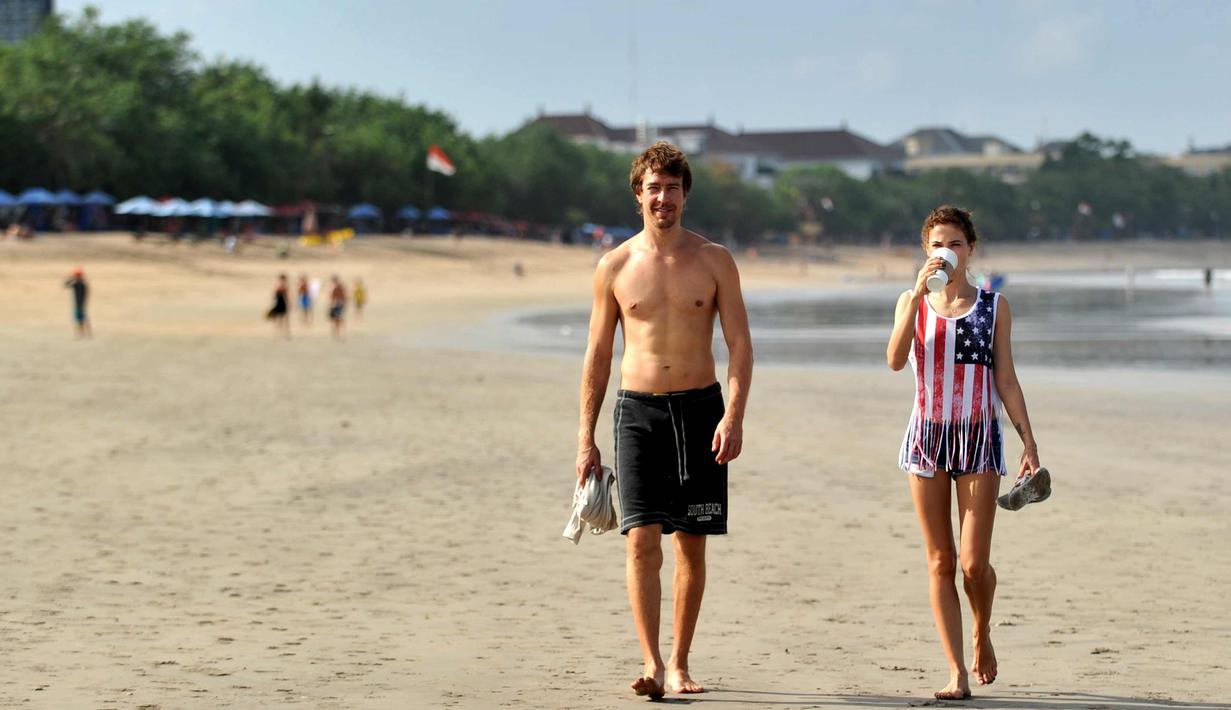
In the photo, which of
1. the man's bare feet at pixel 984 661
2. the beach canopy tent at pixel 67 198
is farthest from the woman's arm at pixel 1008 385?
the beach canopy tent at pixel 67 198

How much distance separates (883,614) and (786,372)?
17.2 meters

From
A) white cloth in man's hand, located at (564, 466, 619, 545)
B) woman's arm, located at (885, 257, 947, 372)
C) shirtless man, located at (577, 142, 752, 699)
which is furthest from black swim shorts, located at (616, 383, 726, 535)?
woman's arm, located at (885, 257, 947, 372)

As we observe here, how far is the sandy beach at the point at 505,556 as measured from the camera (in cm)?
602

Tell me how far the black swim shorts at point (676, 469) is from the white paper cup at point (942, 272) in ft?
2.77

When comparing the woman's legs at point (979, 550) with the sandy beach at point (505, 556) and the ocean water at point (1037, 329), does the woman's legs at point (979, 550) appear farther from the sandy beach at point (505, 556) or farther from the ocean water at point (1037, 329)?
the ocean water at point (1037, 329)

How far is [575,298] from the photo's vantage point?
60.9 m

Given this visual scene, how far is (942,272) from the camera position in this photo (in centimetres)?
534

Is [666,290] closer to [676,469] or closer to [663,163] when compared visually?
[663,163]

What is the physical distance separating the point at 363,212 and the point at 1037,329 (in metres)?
57.3

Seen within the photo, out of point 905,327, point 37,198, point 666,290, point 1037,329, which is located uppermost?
point 37,198

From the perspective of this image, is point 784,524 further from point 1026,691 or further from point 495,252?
point 495,252

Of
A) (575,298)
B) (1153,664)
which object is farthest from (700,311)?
(575,298)

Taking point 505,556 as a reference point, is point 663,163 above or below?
above

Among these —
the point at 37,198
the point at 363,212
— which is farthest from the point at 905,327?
the point at 363,212
